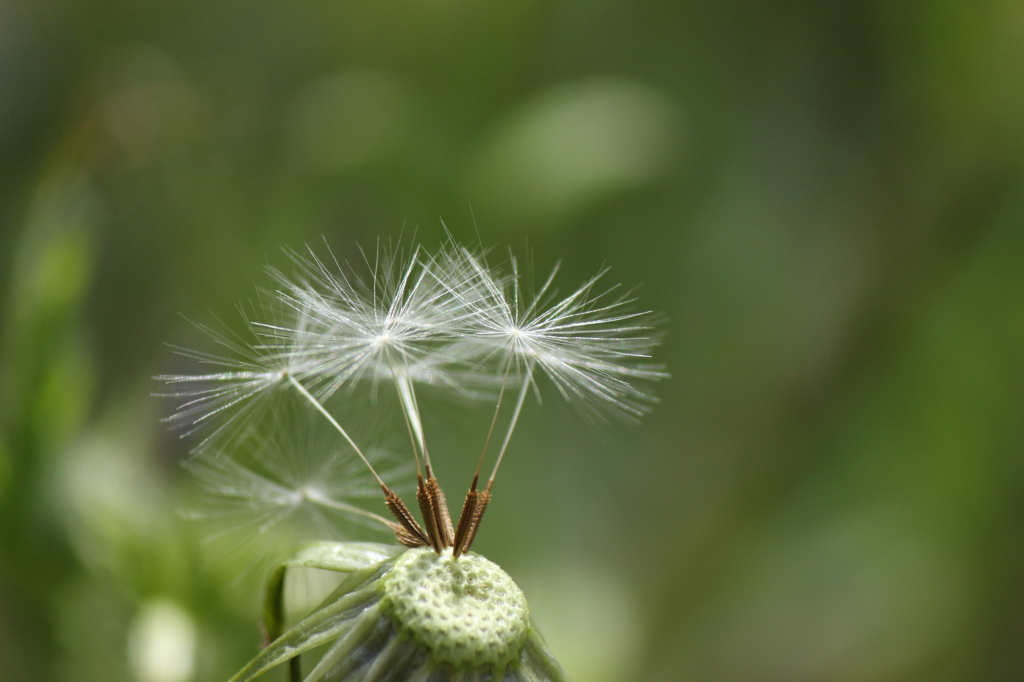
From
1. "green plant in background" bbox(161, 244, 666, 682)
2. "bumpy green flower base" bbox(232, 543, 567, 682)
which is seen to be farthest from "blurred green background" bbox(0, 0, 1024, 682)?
"bumpy green flower base" bbox(232, 543, 567, 682)

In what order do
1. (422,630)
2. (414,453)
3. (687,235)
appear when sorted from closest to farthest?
(422,630) < (414,453) < (687,235)

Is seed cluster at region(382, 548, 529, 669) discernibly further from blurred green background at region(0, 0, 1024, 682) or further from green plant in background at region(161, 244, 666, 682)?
blurred green background at region(0, 0, 1024, 682)

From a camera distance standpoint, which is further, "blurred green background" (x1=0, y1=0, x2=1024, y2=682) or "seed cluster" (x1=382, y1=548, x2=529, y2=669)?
"blurred green background" (x1=0, y1=0, x2=1024, y2=682)

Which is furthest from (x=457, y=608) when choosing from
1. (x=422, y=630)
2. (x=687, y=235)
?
(x=687, y=235)

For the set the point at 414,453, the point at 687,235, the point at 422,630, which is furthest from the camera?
the point at 687,235

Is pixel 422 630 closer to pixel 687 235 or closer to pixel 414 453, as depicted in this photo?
pixel 414 453

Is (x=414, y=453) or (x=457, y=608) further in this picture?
(x=414, y=453)

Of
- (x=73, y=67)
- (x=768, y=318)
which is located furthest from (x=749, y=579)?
(x=73, y=67)
